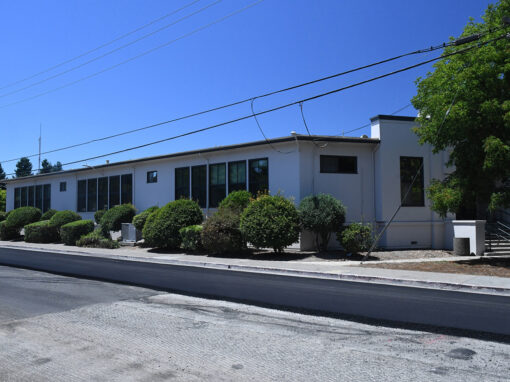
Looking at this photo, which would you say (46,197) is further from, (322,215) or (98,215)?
(322,215)

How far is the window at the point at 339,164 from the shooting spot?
19562mm

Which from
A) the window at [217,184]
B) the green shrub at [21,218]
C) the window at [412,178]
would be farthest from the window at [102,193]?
the window at [412,178]

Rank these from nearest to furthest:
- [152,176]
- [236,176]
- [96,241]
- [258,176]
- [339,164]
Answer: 1. [339,164]
2. [258,176]
3. [236,176]
4. [96,241]
5. [152,176]

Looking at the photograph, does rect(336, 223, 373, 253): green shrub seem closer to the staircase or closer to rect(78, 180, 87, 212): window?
the staircase

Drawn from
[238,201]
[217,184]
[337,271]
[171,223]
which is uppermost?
[217,184]

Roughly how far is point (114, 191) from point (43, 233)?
5190 millimetres

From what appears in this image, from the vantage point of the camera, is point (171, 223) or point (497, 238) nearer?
point (497, 238)

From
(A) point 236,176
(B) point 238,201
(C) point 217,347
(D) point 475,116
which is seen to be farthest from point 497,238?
(C) point 217,347

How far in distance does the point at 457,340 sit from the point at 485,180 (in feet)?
32.6

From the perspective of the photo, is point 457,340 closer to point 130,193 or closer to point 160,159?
point 160,159

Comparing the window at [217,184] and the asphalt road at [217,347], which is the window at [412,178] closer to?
the window at [217,184]

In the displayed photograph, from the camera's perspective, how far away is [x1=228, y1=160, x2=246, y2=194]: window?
21.6 metres

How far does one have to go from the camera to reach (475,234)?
16562 millimetres

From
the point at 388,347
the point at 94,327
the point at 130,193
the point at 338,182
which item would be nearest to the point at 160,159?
the point at 130,193
